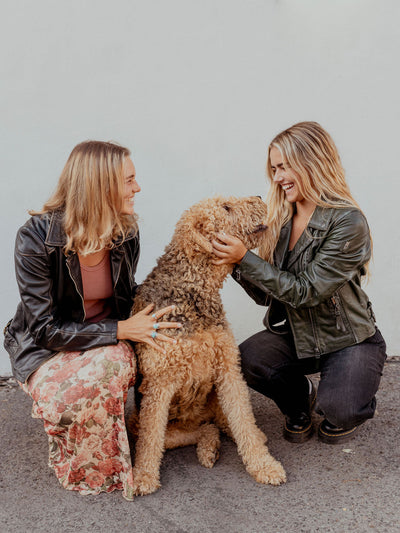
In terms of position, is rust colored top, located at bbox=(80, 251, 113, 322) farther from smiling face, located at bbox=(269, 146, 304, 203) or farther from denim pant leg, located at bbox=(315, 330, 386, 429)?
denim pant leg, located at bbox=(315, 330, 386, 429)

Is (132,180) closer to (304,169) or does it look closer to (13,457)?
(304,169)

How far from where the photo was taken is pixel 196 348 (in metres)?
2.51

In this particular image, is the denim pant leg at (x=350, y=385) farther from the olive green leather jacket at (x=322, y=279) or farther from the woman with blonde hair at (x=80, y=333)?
the woman with blonde hair at (x=80, y=333)

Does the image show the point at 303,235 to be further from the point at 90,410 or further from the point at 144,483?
the point at 144,483

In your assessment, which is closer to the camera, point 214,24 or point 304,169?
point 304,169

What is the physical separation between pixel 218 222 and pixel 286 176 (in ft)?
1.86

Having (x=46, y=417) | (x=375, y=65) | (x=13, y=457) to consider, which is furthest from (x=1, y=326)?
(x=375, y=65)

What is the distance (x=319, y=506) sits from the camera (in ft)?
8.04

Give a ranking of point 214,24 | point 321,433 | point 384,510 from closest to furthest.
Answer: point 384,510
point 321,433
point 214,24

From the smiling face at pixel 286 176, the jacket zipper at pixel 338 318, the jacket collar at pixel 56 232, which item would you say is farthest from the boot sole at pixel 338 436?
the jacket collar at pixel 56 232

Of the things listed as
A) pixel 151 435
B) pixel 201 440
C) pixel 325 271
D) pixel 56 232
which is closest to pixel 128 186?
pixel 56 232

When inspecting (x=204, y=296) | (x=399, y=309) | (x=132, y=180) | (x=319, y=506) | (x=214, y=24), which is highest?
(x=214, y=24)

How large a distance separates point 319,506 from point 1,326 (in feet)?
9.39

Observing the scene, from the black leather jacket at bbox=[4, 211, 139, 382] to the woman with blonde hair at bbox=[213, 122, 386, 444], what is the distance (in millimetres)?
782
